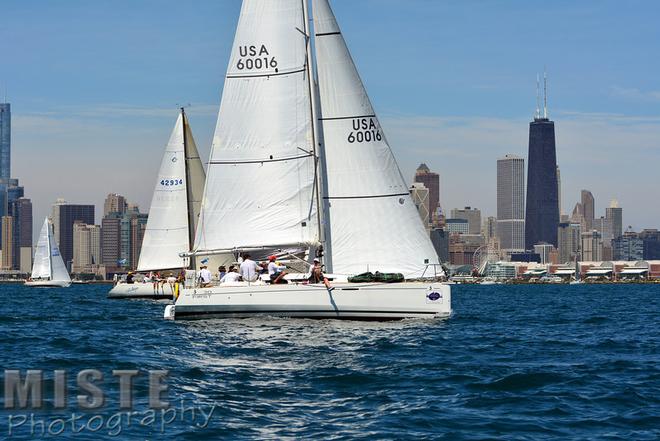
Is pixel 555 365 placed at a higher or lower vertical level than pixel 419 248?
lower

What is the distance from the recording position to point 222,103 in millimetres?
32188

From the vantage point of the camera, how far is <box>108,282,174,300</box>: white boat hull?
5976 cm

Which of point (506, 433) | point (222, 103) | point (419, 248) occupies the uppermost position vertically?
point (222, 103)

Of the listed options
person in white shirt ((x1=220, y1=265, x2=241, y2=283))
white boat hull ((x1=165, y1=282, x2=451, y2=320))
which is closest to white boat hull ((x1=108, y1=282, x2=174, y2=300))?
person in white shirt ((x1=220, y1=265, x2=241, y2=283))

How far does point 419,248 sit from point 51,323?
12127 millimetres

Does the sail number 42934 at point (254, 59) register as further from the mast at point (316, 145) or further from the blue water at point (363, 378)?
the blue water at point (363, 378)

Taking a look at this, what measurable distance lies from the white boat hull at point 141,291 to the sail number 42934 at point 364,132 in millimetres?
30351

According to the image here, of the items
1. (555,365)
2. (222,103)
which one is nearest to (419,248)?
(222,103)

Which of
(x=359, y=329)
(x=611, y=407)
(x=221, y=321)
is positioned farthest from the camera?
(x=221, y=321)

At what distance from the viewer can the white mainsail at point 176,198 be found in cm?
5966

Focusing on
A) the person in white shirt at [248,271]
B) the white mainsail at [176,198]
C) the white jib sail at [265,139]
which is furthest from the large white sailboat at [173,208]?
the person in white shirt at [248,271]

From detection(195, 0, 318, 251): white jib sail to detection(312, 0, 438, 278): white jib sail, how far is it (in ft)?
2.26

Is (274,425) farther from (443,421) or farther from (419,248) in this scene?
(419,248)

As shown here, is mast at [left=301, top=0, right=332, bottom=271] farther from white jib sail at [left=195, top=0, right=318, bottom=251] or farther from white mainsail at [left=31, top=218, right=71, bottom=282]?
white mainsail at [left=31, top=218, right=71, bottom=282]
